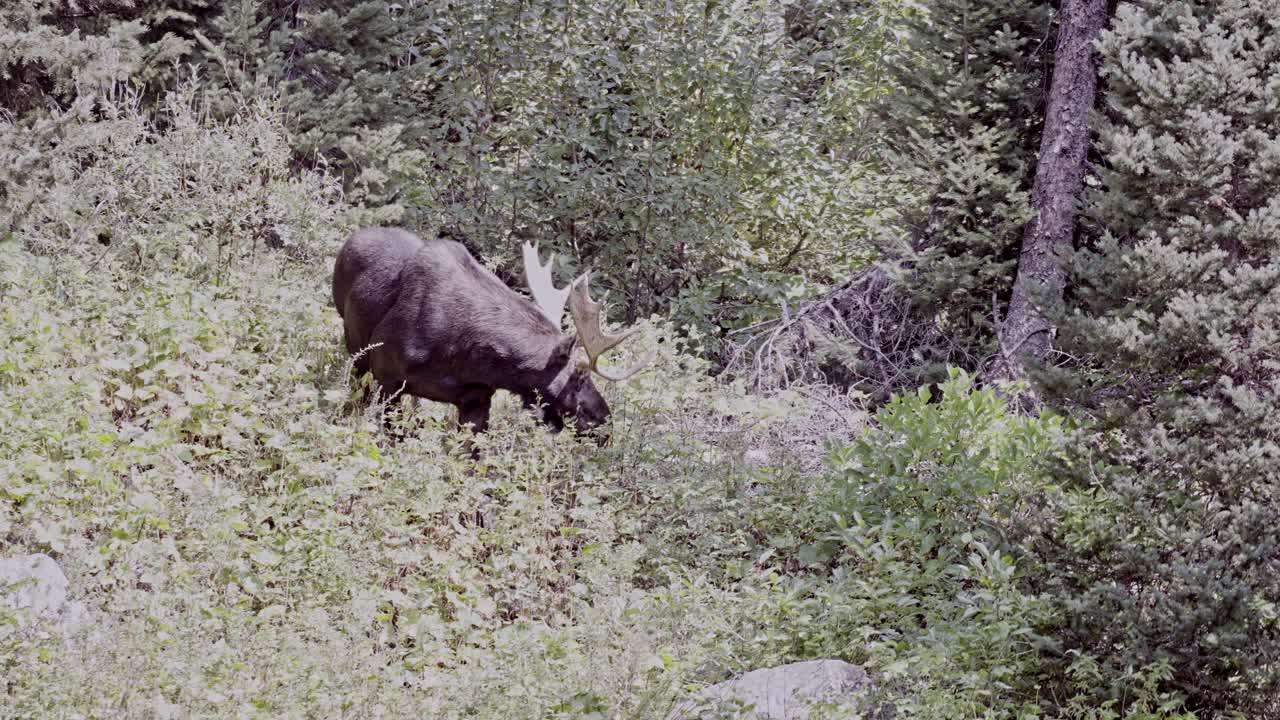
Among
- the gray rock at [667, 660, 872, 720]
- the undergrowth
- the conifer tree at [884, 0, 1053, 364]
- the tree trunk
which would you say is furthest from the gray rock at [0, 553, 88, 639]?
the conifer tree at [884, 0, 1053, 364]

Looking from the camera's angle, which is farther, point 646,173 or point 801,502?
point 646,173

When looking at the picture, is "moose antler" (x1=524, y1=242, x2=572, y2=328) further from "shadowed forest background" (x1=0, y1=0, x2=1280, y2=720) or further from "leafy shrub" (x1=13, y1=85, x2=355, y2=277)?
"leafy shrub" (x1=13, y1=85, x2=355, y2=277)

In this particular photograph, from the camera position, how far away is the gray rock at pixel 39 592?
458 cm

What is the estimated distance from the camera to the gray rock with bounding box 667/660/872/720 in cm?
489

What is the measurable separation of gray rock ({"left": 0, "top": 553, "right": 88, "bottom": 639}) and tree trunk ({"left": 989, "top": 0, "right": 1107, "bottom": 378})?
653cm

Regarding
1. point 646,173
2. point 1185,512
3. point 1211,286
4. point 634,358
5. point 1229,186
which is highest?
point 1229,186

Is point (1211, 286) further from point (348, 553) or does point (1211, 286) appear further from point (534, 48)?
point (534, 48)

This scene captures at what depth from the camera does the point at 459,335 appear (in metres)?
7.84

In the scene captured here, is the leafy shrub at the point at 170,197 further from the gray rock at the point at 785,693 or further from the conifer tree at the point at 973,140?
the gray rock at the point at 785,693

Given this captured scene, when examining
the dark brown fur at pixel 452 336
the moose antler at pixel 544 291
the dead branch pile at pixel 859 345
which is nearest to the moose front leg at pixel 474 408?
the dark brown fur at pixel 452 336

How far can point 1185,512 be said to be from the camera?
5.09 meters

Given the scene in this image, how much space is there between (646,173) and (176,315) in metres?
5.52

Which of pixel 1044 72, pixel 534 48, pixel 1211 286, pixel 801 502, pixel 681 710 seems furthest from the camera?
pixel 534 48

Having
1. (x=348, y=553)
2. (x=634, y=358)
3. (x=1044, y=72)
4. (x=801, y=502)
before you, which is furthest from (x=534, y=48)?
(x=348, y=553)
